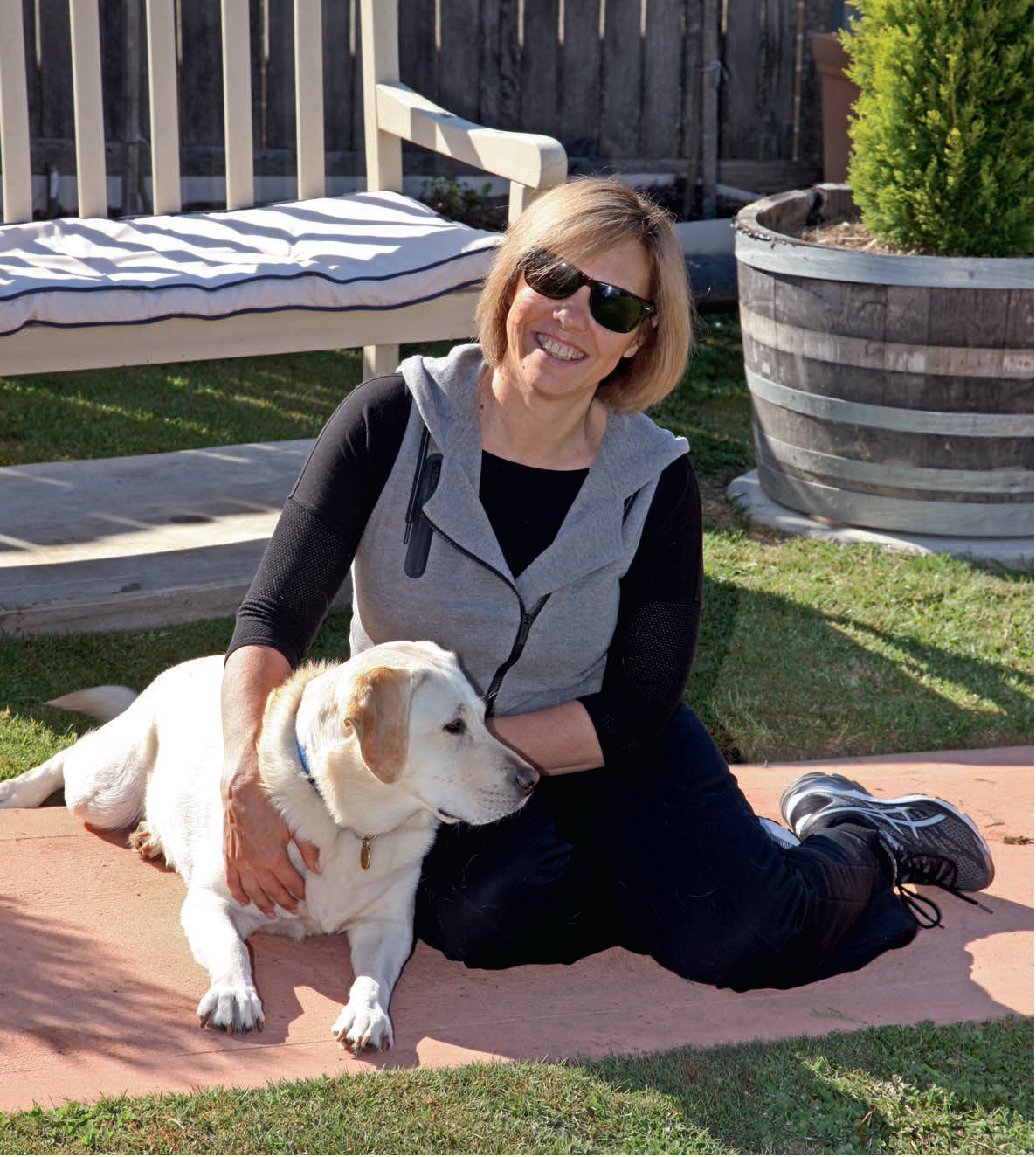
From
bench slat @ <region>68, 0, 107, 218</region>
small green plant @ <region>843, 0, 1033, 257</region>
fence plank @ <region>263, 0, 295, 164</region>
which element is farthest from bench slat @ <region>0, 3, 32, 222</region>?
fence plank @ <region>263, 0, 295, 164</region>

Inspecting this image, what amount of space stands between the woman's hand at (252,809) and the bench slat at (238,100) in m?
2.75

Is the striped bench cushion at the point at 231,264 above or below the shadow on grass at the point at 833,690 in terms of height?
above

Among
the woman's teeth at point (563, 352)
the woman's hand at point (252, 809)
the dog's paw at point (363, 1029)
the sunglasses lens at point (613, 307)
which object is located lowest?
the dog's paw at point (363, 1029)

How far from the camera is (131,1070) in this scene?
8.45 feet

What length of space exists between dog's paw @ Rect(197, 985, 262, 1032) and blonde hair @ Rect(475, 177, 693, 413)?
4.79ft

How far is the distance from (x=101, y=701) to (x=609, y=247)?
183 centimetres

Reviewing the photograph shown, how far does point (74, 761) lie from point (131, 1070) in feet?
3.48

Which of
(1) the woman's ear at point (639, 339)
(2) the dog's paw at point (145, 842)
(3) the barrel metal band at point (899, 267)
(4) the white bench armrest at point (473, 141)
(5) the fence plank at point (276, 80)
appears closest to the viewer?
(1) the woman's ear at point (639, 339)

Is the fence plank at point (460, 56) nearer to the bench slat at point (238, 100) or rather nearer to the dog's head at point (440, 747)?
the bench slat at point (238, 100)

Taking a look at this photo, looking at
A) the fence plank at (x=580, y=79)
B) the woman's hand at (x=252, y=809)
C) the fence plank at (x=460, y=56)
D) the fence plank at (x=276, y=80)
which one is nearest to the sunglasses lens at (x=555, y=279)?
the woman's hand at (x=252, y=809)

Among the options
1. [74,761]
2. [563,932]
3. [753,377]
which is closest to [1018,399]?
[753,377]

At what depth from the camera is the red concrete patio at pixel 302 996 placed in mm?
2631

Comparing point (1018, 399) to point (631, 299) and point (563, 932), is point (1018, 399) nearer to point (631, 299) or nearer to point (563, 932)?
point (631, 299)

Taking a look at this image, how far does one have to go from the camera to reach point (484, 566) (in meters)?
3.02
